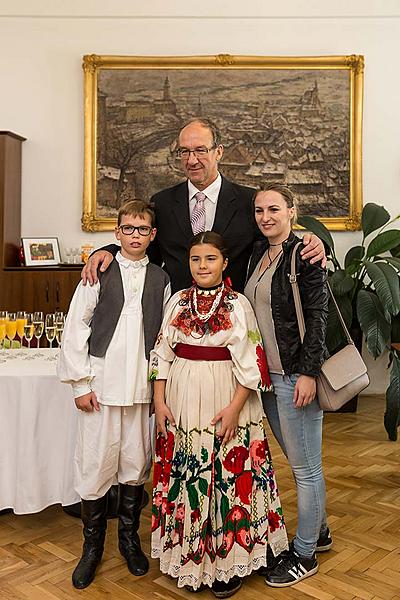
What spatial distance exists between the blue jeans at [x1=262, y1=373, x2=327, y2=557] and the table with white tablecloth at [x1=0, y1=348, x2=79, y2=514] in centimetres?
97

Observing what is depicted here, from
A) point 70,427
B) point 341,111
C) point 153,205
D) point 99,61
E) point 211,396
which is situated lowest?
point 70,427

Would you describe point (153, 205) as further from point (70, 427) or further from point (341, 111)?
point (341, 111)

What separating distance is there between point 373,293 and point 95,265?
10.8 feet

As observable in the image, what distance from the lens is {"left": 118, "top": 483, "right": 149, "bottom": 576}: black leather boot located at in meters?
2.73

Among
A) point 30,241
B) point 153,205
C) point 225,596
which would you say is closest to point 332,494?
point 225,596

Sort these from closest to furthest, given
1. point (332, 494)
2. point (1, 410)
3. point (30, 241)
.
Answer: point (1, 410) → point (332, 494) → point (30, 241)

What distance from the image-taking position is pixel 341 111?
6148 millimetres

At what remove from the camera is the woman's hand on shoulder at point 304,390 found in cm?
251

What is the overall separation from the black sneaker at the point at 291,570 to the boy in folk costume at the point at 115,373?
514mm

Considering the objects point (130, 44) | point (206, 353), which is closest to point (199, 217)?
point (206, 353)

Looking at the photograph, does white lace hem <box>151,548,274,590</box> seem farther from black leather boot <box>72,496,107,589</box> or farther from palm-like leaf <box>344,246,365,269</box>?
palm-like leaf <box>344,246,365,269</box>

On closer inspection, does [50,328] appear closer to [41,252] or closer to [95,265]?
[95,265]

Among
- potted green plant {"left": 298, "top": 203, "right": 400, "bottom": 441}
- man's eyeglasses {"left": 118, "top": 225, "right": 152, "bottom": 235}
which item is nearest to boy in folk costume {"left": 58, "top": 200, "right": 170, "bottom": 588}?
man's eyeglasses {"left": 118, "top": 225, "right": 152, "bottom": 235}

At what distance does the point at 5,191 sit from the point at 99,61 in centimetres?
145
